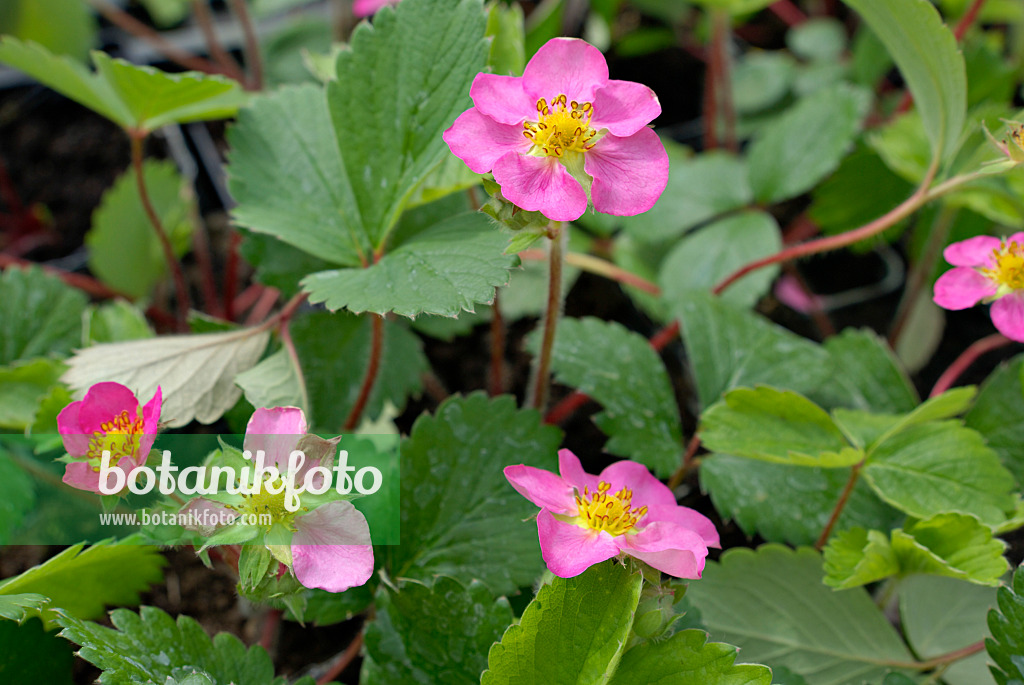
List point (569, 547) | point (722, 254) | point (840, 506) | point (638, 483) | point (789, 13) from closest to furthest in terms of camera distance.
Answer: point (569, 547) < point (638, 483) < point (840, 506) < point (722, 254) < point (789, 13)

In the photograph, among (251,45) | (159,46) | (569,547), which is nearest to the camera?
(569,547)

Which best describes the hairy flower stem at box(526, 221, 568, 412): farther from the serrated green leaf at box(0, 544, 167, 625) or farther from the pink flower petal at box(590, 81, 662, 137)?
the serrated green leaf at box(0, 544, 167, 625)

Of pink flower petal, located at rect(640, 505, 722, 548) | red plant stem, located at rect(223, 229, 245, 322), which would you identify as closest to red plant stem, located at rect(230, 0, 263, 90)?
red plant stem, located at rect(223, 229, 245, 322)

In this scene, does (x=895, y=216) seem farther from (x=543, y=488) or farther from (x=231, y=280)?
(x=231, y=280)

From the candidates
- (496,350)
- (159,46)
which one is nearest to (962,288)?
(496,350)

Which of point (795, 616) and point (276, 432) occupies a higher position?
point (276, 432)

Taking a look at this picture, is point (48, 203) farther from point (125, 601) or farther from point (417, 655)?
point (417, 655)
